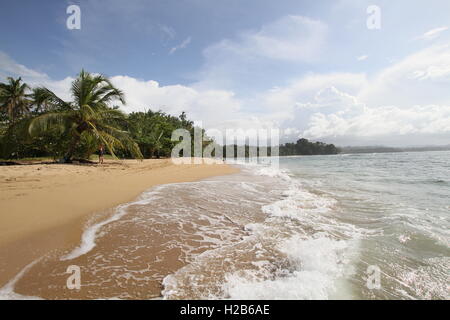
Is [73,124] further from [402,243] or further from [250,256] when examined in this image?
[402,243]

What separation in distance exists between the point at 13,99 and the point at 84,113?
845 inches

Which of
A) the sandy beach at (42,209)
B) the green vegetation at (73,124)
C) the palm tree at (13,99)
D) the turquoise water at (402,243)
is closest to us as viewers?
the turquoise water at (402,243)

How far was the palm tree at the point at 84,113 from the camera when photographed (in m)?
10.5

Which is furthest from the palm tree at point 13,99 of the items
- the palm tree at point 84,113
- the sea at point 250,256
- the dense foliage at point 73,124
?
the sea at point 250,256

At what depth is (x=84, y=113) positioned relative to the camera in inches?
433

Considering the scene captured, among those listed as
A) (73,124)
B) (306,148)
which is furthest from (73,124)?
(306,148)

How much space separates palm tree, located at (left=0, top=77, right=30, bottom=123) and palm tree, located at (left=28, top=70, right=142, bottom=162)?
17.6 metres

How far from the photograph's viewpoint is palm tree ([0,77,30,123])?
891 inches

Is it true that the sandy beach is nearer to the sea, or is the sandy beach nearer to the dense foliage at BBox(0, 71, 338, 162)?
the sea

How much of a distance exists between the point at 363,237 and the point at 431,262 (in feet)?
2.80

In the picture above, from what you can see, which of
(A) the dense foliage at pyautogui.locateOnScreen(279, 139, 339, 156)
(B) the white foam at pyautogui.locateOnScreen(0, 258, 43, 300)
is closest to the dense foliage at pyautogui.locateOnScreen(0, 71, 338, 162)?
(B) the white foam at pyautogui.locateOnScreen(0, 258, 43, 300)

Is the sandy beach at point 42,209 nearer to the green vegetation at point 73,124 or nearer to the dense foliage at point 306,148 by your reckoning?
the green vegetation at point 73,124

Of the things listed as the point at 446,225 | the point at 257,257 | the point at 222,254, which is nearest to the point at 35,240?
the point at 222,254

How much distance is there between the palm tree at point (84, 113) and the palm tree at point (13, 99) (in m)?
17.6
